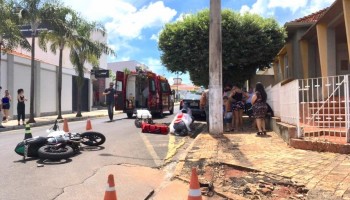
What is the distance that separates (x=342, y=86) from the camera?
870cm

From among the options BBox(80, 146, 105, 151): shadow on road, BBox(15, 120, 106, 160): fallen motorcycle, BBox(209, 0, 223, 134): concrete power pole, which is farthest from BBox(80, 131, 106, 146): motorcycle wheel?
BBox(209, 0, 223, 134): concrete power pole

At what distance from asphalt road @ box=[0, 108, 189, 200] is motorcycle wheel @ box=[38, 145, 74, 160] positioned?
123 millimetres

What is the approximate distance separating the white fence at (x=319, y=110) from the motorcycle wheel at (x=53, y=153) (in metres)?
4.98

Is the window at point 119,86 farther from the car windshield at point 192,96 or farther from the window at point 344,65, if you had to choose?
the window at point 344,65

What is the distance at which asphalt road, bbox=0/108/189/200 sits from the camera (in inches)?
247

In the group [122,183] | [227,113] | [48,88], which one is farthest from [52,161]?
[48,88]

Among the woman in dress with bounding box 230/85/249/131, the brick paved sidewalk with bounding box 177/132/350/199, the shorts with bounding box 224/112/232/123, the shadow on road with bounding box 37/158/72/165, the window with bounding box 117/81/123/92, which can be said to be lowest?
the shadow on road with bounding box 37/158/72/165

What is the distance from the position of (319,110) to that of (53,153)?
5.81 meters

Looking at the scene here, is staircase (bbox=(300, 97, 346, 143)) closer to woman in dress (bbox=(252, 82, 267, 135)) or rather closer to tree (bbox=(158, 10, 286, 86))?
woman in dress (bbox=(252, 82, 267, 135))

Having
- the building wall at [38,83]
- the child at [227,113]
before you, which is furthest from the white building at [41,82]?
the child at [227,113]

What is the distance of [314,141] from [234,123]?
6.13 m

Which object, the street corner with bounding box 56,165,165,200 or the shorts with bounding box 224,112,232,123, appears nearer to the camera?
the street corner with bounding box 56,165,165,200

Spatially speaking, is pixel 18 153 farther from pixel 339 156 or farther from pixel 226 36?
pixel 226 36

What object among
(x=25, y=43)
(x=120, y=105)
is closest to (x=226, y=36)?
(x=120, y=105)
